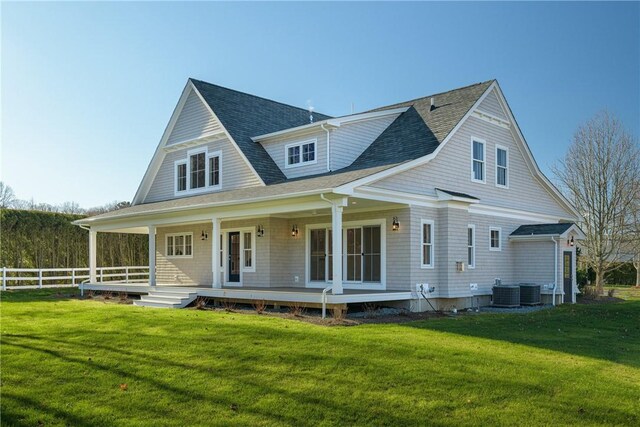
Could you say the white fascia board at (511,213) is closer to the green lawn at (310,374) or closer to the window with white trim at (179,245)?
the green lawn at (310,374)

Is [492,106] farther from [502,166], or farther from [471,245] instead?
[471,245]

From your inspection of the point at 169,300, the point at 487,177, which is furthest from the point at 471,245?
the point at 169,300

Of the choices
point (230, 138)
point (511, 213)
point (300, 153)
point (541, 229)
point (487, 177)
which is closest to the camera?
point (300, 153)

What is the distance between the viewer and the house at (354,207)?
15852mm

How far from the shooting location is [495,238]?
64.9 feet

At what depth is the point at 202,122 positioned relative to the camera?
2144 centimetres

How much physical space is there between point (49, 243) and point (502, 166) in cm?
1945

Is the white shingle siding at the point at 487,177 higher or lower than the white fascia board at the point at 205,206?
higher

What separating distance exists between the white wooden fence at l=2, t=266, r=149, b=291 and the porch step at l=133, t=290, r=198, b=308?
7757 mm

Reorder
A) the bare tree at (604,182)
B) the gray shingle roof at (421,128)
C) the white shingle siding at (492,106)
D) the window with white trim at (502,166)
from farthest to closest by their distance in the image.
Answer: the bare tree at (604,182)
the window with white trim at (502,166)
the white shingle siding at (492,106)
the gray shingle roof at (421,128)

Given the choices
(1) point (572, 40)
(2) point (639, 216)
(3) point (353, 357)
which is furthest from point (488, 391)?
(2) point (639, 216)

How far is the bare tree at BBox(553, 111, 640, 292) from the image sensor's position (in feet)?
85.2

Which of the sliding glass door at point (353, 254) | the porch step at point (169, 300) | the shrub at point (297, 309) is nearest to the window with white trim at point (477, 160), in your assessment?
the sliding glass door at point (353, 254)

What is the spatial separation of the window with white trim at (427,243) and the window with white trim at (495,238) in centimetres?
382
